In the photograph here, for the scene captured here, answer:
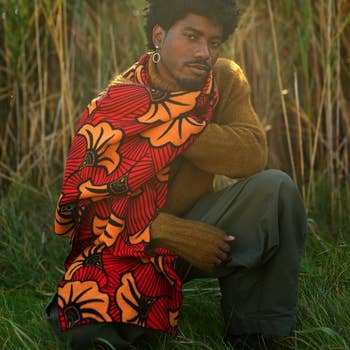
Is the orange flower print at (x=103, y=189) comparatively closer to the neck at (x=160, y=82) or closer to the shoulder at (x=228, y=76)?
the neck at (x=160, y=82)

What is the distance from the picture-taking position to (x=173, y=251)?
4.95 ft

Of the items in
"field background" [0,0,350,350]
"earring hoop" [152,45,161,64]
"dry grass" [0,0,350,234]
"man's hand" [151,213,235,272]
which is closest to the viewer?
"man's hand" [151,213,235,272]

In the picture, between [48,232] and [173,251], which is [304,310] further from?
[48,232]

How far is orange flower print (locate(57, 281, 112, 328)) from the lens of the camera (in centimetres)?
150

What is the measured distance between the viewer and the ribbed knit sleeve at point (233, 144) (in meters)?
1.53

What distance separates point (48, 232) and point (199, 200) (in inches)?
35.8

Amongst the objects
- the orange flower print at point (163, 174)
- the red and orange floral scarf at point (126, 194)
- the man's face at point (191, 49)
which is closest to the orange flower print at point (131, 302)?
the red and orange floral scarf at point (126, 194)

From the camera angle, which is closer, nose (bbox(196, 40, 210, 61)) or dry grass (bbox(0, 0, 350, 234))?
nose (bbox(196, 40, 210, 61))

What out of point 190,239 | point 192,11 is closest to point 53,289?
point 190,239

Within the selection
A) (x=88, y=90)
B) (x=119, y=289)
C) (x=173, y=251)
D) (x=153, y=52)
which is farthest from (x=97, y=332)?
(x=88, y=90)

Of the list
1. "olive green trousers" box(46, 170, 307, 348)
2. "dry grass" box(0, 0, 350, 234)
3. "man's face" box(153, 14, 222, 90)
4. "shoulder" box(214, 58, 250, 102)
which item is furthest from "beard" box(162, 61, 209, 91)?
"dry grass" box(0, 0, 350, 234)

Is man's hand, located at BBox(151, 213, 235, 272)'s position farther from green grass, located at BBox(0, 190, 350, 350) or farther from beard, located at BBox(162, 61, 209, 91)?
beard, located at BBox(162, 61, 209, 91)

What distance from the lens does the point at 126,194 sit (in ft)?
5.00

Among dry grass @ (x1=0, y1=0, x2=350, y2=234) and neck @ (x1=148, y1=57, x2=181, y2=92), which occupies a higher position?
neck @ (x1=148, y1=57, x2=181, y2=92)
